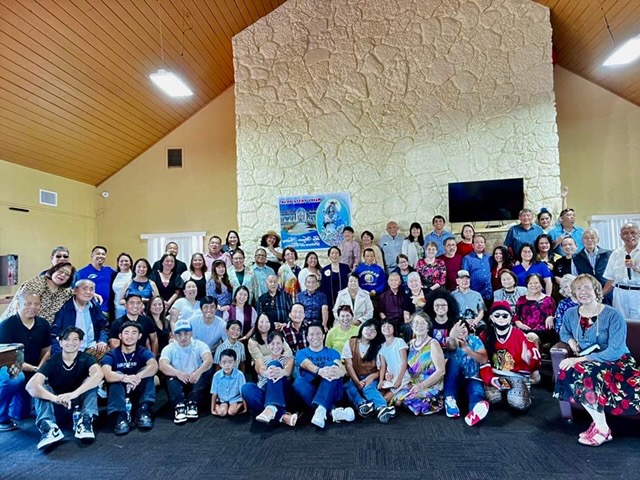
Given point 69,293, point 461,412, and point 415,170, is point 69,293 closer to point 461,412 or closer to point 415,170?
point 461,412

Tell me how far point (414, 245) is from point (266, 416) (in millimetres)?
3194

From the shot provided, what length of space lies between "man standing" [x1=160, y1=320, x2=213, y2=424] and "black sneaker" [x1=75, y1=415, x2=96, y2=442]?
608mm

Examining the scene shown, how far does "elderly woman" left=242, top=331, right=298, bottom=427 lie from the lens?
9.99ft

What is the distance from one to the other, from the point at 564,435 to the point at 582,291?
100cm

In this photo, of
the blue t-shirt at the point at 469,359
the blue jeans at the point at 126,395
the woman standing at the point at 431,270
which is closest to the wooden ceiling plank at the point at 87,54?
the blue jeans at the point at 126,395

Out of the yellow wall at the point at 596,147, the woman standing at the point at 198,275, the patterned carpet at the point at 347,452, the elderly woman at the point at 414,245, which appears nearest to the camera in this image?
the patterned carpet at the point at 347,452

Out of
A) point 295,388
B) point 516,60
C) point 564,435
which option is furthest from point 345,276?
point 516,60

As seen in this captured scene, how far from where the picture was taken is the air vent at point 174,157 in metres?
8.19

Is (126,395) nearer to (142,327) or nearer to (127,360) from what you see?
(127,360)

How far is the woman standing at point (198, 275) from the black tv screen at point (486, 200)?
11.6ft

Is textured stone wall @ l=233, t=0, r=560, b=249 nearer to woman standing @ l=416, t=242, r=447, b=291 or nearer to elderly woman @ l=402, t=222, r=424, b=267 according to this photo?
elderly woman @ l=402, t=222, r=424, b=267

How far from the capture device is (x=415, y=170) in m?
6.05

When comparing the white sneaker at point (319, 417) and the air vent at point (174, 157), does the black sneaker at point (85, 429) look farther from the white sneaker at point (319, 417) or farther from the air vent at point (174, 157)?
the air vent at point (174, 157)

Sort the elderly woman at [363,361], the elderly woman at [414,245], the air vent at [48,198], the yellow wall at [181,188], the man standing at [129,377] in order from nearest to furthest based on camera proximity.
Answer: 1. the man standing at [129,377]
2. the elderly woman at [363,361]
3. the elderly woman at [414,245]
4. the air vent at [48,198]
5. the yellow wall at [181,188]
